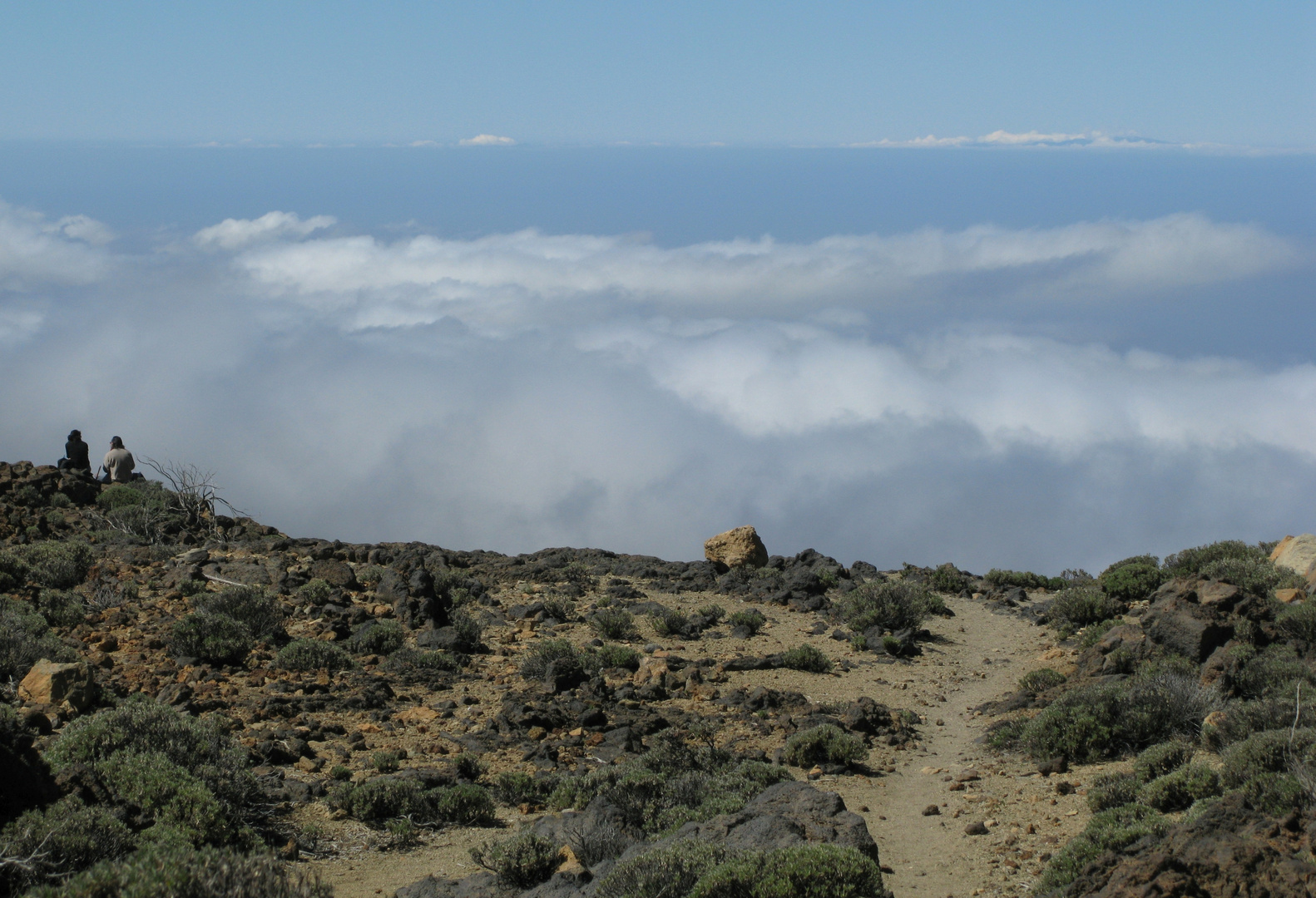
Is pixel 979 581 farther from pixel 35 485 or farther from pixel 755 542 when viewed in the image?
pixel 35 485

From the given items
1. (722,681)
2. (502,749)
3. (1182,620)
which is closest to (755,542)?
(722,681)

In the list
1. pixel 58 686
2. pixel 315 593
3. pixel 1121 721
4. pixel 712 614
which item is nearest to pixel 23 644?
pixel 58 686

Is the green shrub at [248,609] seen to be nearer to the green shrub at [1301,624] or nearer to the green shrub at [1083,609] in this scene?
the green shrub at [1083,609]

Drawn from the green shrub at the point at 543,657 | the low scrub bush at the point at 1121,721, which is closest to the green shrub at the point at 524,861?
the low scrub bush at the point at 1121,721

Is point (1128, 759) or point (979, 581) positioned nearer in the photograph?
point (1128, 759)

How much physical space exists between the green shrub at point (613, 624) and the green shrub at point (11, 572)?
759 centimetres

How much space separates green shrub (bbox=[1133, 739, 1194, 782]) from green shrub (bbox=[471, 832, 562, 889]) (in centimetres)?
460

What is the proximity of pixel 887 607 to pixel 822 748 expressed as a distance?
6.35 meters

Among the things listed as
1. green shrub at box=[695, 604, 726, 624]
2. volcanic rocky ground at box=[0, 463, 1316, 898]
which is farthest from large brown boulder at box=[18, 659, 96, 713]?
green shrub at box=[695, 604, 726, 624]

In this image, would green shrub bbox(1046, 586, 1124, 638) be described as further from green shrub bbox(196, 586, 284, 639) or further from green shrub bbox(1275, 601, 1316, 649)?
green shrub bbox(196, 586, 284, 639)

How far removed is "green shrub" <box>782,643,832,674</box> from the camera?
12.5 meters

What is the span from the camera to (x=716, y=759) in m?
8.30

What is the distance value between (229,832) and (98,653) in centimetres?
538

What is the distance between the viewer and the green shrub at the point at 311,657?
1045cm
